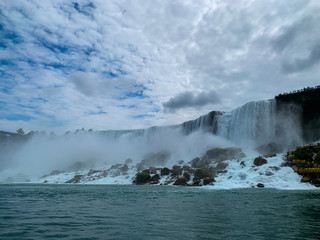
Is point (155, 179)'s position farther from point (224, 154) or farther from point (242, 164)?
point (242, 164)

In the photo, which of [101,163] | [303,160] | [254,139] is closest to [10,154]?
[101,163]

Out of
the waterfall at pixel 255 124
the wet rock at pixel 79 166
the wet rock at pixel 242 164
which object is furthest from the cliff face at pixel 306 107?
the wet rock at pixel 79 166

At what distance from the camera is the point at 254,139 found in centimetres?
3878

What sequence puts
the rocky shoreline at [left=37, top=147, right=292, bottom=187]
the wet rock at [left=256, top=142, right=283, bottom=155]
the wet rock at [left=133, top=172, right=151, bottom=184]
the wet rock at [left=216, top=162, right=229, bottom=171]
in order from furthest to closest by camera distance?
the wet rock at [left=133, top=172, right=151, bottom=184] → the wet rock at [left=256, top=142, right=283, bottom=155] → the wet rock at [left=216, top=162, right=229, bottom=171] → the rocky shoreline at [left=37, top=147, right=292, bottom=187]

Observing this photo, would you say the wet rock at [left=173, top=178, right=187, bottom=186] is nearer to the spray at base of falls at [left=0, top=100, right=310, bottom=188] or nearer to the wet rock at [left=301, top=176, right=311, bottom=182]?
→ the spray at base of falls at [left=0, top=100, right=310, bottom=188]

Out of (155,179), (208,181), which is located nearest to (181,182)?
(208,181)

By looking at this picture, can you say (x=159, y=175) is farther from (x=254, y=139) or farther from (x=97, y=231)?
(x=97, y=231)

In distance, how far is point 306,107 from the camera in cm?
3456

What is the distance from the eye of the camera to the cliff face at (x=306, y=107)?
1325 inches

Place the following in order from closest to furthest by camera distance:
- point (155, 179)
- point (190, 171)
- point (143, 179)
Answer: point (190, 171) → point (155, 179) → point (143, 179)

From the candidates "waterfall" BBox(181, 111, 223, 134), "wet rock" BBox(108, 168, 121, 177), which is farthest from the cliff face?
"wet rock" BBox(108, 168, 121, 177)

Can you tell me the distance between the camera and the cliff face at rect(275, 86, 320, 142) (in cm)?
3366

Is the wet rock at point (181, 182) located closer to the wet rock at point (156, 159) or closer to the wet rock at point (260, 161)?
the wet rock at point (260, 161)

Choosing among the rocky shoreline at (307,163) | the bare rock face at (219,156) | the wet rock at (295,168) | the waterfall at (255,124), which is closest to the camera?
the rocky shoreline at (307,163)
